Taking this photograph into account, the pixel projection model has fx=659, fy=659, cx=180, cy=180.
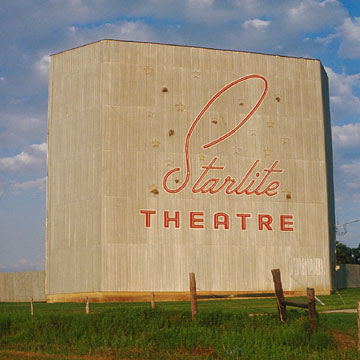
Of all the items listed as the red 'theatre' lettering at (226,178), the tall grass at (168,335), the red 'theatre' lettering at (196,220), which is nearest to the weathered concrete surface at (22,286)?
the red 'theatre' lettering at (196,220)

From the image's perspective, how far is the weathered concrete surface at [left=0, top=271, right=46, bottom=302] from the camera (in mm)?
50969

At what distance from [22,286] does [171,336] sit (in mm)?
34258

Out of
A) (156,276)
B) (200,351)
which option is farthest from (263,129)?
(200,351)

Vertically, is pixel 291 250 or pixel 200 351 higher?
pixel 291 250

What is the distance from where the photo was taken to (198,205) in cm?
4659

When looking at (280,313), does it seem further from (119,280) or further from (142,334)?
(119,280)

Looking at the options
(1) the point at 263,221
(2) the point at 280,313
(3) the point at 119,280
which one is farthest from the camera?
(1) the point at 263,221

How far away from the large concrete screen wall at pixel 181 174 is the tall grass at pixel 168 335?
20.3m

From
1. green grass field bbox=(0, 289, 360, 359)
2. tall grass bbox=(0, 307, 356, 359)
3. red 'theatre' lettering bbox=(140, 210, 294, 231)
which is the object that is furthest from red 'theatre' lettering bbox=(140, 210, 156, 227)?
green grass field bbox=(0, 289, 360, 359)

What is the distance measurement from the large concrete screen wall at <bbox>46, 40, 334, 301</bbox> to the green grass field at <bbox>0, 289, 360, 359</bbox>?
66.8 ft

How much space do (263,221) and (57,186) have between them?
1521 cm

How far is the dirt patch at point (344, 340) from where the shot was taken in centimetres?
2100

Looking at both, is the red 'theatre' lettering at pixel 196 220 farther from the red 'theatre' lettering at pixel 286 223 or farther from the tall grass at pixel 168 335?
the tall grass at pixel 168 335

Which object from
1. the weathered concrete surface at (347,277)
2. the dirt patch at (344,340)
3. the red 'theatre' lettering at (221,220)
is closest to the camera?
the dirt patch at (344,340)
